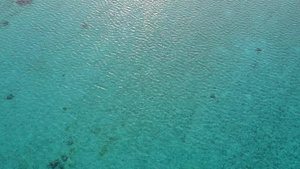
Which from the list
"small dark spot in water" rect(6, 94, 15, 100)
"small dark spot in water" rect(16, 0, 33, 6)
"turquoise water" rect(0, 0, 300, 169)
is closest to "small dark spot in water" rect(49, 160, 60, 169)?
"turquoise water" rect(0, 0, 300, 169)

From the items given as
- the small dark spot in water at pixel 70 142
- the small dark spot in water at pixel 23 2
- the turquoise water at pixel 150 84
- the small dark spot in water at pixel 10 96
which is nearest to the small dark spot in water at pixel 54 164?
the turquoise water at pixel 150 84

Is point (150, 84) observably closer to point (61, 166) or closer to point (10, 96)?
point (61, 166)

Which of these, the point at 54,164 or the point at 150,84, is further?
the point at 150,84

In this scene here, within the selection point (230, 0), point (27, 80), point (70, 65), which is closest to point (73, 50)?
point (70, 65)

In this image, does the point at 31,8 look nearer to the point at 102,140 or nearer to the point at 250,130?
the point at 102,140

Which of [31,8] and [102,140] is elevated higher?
[31,8]

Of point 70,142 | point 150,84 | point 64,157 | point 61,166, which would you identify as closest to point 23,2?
point 150,84

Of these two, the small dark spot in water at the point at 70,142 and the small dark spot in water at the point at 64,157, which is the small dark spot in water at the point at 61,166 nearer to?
the small dark spot in water at the point at 64,157

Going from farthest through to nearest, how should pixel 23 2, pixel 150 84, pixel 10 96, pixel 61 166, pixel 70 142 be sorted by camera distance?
pixel 23 2 < pixel 150 84 < pixel 10 96 < pixel 70 142 < pixel 61 166
